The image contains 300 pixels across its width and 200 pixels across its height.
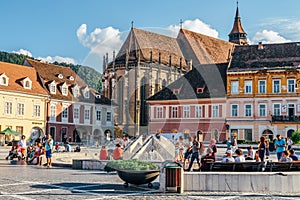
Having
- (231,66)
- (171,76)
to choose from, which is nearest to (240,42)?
(171,76)

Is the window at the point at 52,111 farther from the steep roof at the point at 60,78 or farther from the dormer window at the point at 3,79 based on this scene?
the dormer window at the point at 3,79

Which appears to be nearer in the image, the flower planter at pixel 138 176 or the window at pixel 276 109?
the flower planter at pixel 138 176

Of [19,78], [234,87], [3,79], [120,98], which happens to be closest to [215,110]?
[234,87]

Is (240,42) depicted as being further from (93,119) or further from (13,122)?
(13,122)

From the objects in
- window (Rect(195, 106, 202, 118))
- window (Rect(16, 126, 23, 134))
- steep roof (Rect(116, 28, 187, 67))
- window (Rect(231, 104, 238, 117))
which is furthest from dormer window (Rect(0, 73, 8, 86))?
window (Rect(231, 104, 238, 117))

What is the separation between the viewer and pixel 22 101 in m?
51.0

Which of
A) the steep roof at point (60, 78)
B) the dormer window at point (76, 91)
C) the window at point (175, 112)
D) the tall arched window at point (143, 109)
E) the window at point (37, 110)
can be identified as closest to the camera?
the window at point (37, 110)

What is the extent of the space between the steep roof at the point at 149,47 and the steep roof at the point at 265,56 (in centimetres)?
2010

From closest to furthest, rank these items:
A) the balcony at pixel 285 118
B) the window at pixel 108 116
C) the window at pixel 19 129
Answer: the balcony at pixel 285 118 → the window at pixel 19 129 → the window at pixel 108 116

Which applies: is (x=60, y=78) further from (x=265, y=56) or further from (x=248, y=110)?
(x=265, y=56)

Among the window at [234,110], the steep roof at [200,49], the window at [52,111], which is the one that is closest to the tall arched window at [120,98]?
the steep roof at [200,49]

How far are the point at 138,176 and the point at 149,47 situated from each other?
6088 cm

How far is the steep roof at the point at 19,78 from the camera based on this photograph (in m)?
50.0

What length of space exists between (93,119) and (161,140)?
35921 mm
